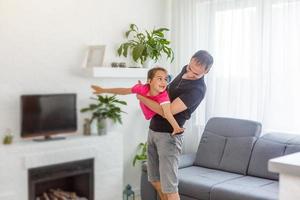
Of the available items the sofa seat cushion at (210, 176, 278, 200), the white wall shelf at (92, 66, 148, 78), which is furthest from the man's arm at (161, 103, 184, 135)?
the white wall shelf at (92, 66, 148, 78)

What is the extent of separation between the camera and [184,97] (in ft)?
8.65

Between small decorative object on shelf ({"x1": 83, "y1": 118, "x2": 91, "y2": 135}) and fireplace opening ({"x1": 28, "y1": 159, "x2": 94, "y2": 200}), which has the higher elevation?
small decorative object on shelf ({"x1": 83, "y1": 118, "x2": 91, "y2": 135})

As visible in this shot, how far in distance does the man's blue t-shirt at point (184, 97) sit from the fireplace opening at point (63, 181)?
4.74ft

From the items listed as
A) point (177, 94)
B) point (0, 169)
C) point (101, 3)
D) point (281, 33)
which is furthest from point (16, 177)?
point (281, 33)

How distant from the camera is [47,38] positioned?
391cm

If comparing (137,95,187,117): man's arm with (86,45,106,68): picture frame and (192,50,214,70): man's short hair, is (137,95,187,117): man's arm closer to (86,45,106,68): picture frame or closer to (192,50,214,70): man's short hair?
(192,50,214,70): man's short hair

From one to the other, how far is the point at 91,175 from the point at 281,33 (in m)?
2.47

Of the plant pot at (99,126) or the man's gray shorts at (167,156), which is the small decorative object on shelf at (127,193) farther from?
the man's gray shorts at (167,156)

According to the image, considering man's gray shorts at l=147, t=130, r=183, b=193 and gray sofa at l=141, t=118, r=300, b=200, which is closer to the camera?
man's gray shorts at l=147, t=130, r=183, b=193

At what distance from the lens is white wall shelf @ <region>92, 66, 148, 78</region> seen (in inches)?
160

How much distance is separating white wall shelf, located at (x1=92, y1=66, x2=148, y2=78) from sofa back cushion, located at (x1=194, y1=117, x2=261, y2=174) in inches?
38.2

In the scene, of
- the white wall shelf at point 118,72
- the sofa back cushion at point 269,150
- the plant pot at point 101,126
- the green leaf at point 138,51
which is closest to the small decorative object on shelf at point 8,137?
the plant pot at point 101,126

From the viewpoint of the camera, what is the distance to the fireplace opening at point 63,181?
3646 mm

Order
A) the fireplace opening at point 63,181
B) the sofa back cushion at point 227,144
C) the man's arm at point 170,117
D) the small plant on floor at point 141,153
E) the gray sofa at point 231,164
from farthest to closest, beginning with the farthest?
the small plant on floor at point 141,153
the sofa back cushion at point 227,144
the fireplace opening at point 63,181
the gray sofa at point 231,164
the man's arm at point 170,117
